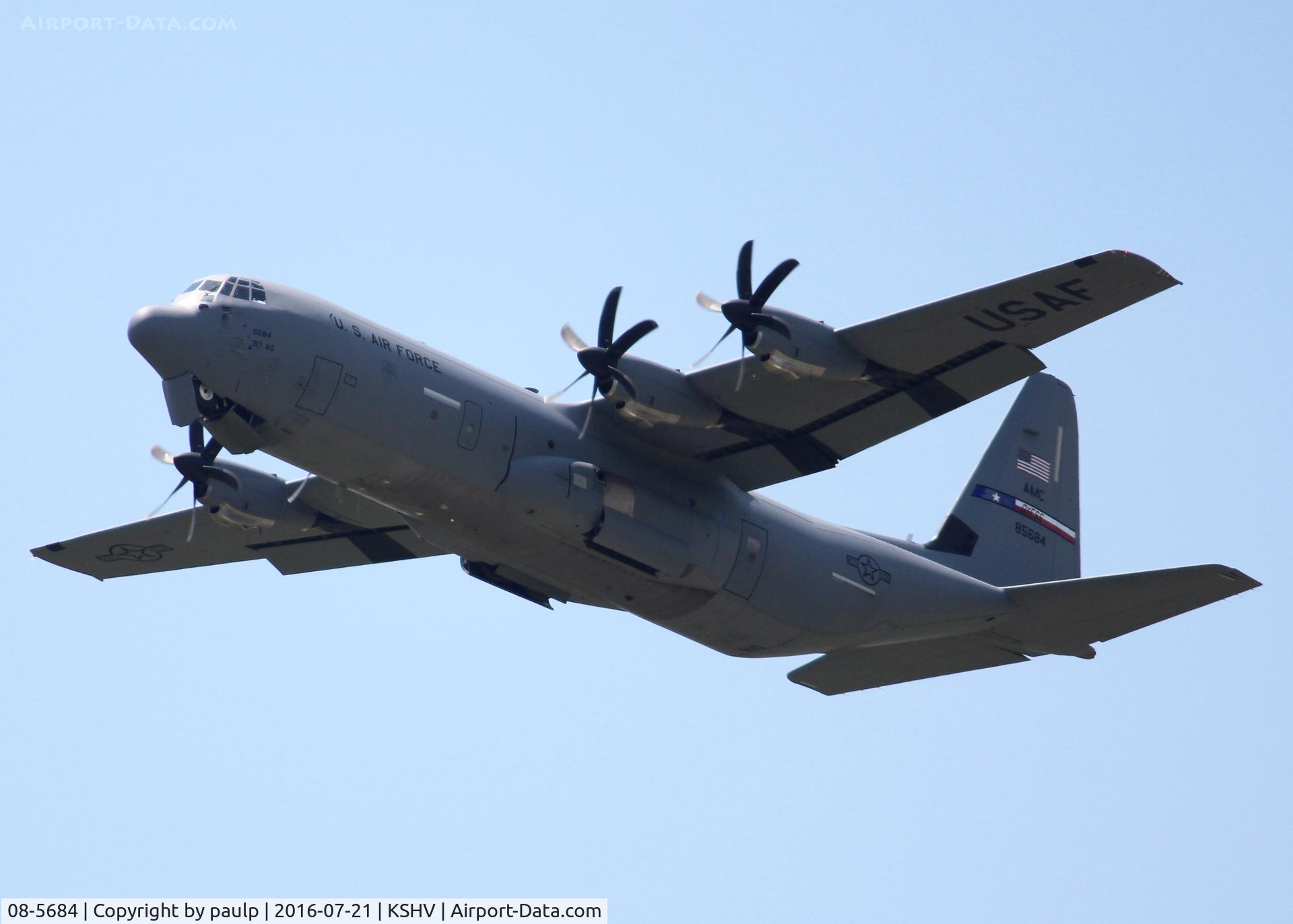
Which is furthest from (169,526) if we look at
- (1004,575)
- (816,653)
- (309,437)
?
(1004,575)

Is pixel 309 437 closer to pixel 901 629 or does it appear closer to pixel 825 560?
pixel 825 560

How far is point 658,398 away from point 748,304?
6.64 feet

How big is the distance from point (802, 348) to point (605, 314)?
3.14 meters

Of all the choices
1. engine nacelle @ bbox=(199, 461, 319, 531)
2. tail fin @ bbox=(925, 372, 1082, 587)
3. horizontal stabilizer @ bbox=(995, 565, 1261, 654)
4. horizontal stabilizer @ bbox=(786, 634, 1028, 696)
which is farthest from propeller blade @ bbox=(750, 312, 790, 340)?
engine nacelle @ bbox=(199, 461, 319, 531)

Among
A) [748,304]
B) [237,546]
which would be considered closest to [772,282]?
[748,304]

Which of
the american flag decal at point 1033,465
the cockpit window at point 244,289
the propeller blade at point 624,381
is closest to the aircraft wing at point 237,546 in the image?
the cockpit window at point 244,289

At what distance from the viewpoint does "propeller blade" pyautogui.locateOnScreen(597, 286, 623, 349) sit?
24.2 metres

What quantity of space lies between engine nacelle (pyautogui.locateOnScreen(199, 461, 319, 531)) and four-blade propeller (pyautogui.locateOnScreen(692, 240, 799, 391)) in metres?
7.90

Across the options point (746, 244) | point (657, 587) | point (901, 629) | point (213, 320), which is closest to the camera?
point (213, 320)

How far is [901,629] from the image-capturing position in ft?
89.7

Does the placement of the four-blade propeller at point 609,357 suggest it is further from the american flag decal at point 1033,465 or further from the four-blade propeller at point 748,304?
the american flag decal at point 1033,465

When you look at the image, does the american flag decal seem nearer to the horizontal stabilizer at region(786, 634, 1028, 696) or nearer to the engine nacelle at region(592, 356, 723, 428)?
the horizontal stabilizer at region(786, 634, 1028, 696)

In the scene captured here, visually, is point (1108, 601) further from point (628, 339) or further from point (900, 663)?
point (628, 339)

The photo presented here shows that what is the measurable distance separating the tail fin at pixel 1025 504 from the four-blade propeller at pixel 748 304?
7.13m
